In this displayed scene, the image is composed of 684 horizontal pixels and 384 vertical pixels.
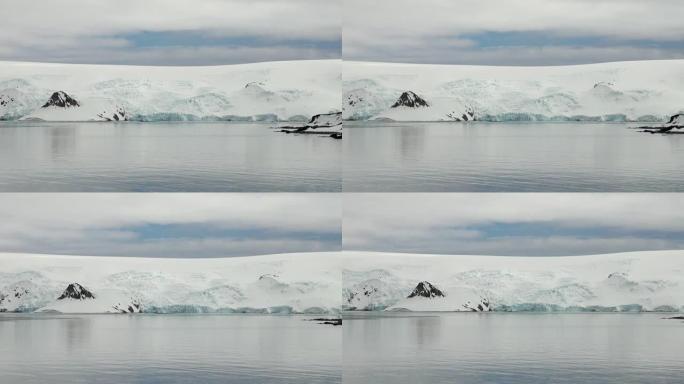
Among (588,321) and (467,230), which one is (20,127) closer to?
(467,230)

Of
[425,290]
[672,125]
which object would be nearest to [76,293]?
[425,290]

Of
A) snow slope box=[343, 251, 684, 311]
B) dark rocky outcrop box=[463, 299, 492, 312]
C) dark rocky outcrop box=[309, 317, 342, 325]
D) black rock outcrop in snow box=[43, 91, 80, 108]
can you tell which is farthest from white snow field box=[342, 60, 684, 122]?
black rock outcrop in snow box=[43, 91, 80, 108]

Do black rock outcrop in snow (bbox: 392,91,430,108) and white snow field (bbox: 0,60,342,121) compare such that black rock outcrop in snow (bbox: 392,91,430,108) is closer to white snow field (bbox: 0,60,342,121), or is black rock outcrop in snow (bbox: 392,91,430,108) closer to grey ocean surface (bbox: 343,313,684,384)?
white snow field (bbox: 0,60,342,121)

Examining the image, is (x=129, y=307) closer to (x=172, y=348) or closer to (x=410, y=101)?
(x=172, y=348)

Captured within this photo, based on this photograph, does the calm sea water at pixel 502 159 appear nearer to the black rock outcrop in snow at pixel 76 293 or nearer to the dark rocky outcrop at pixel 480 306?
the dark rocky outcrop at pixel 480 306

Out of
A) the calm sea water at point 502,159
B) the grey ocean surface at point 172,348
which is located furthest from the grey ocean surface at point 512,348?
the calm sea water at point 502,159

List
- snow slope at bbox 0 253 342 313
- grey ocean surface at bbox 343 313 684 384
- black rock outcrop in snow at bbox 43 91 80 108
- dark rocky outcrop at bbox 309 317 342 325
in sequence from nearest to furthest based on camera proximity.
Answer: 1. grey ocean surface at bbox 343 313 684 384
2. snow slope at bbox 0 253 342 313
3. dark rocky outcrop at bbox 309 317 342 325
4. black rock outcrop in snow at bbox 43 91 80 108
